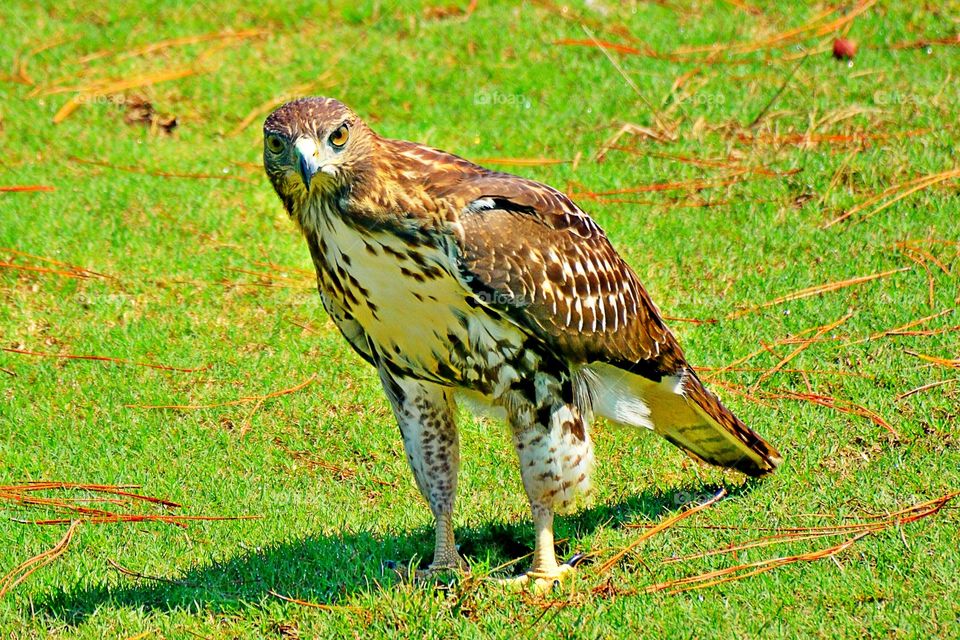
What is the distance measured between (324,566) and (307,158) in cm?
180

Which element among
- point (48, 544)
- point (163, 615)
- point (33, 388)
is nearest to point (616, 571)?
point (163, 615)

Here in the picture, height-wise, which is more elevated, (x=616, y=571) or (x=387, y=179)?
(x=387, y=179)

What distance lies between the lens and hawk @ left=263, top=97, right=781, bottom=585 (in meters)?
4.36

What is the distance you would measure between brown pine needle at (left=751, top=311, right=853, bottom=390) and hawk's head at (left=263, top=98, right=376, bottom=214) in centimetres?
275

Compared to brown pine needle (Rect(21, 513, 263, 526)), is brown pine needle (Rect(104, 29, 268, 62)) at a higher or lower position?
higher

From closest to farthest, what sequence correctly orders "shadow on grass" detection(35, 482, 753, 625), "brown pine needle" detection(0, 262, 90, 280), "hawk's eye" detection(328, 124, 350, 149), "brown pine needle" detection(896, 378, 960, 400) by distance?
1. "hawk's eye" detection(328, 124, 350, 149)
2. "shadow on grass" detection(35, 482, 753, 625)
3. "brown pine needle" detection(896, 378, 960, 400)
4. "brown pine needle" detection(0, 262, 90, 280)

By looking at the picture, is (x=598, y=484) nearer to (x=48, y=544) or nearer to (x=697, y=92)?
(x=48, y=544)

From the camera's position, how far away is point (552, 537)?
16.8 feet

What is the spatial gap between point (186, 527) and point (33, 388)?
1.56m

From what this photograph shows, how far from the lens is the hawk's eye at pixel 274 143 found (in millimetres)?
4332

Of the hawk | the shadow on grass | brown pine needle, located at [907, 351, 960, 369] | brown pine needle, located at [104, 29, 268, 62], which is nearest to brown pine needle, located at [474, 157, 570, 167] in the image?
brown pine needle, located at [104, 29, 268, 62]

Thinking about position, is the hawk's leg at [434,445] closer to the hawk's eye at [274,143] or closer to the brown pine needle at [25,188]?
the hawk's eye at [274,143]

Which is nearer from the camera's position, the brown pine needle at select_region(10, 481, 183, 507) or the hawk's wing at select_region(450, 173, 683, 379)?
the hawk's wing at select_region(450, 173, 683, 379)

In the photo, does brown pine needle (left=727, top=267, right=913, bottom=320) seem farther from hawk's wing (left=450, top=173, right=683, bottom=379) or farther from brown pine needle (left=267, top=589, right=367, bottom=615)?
brown pine needle (left=267, top=589, right=367, bottom=615)
